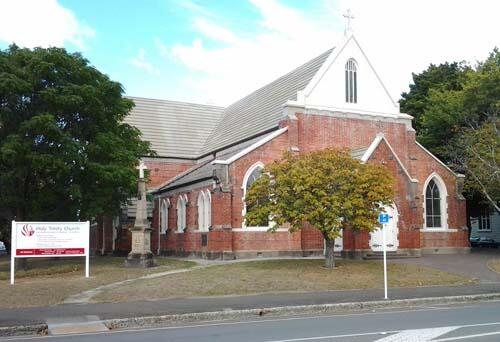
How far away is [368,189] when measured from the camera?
23.4 metres

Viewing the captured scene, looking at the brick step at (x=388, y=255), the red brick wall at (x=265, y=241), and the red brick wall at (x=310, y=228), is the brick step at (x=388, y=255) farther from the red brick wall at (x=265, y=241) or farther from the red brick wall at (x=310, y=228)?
the red brick wall at (x=265, y=241)

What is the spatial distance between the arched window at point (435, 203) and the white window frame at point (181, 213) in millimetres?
14814

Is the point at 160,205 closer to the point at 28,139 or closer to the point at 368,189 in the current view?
the point at 28,139

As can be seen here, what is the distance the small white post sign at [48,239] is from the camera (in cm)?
2105

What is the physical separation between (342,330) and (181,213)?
83.8 feet

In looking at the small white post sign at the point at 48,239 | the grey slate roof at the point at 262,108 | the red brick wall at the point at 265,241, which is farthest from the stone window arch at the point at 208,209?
the small white post sign at the point at 48,239

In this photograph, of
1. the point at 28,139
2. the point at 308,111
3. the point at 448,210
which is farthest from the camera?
the point at 448,210

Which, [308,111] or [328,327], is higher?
[308,111]

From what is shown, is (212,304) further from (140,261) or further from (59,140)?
(59,140)

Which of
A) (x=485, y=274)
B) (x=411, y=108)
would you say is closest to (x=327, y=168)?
(x=485, y=274)

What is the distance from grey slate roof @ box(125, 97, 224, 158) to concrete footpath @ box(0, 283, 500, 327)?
28.5 metres

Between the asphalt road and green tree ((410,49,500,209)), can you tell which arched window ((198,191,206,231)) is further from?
the asphalt road

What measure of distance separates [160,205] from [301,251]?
12.5 metres

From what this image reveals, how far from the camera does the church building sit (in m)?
30.0
